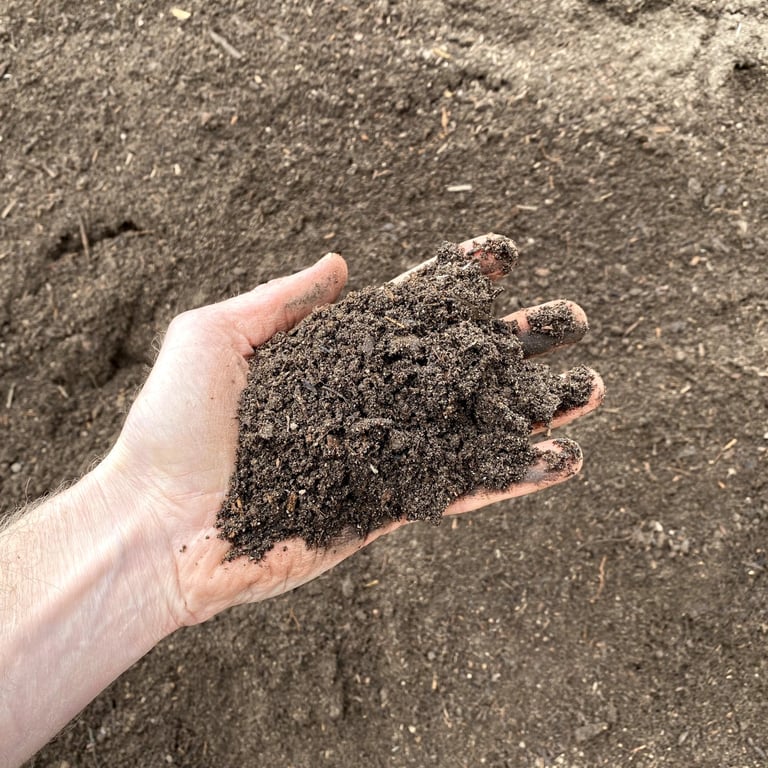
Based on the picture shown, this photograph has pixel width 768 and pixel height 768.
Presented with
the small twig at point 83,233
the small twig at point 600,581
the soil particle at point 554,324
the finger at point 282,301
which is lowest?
the small twig at point 600,581

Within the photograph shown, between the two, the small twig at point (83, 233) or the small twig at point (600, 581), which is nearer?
the small twig at point (600, 581)

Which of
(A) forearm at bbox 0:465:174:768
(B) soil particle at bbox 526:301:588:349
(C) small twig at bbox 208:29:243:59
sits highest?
(C) small twig at bbox 208:29:243:59

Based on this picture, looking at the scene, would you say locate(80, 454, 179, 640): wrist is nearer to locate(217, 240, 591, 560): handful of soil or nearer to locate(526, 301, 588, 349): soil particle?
locate(217, 240, 591, 560): handful of soil

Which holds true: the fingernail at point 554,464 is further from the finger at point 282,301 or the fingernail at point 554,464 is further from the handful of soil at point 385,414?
the finger at point 282,301

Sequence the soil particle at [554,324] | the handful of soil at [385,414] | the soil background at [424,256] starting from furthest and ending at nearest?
1. the soil background at [424,256]
2. the soil particle at [554,324]
3. the handful of soil at [385,414]

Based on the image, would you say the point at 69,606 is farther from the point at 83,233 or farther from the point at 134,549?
the point at 83,233

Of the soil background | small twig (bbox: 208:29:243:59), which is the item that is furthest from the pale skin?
small twig (bbox: 208:29:243:59)

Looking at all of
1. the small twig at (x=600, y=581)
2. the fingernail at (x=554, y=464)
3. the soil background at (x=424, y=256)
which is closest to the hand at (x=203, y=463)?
Answer: the fingernail at (x=554, y=464)

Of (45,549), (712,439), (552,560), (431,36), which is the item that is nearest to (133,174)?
(431,36)

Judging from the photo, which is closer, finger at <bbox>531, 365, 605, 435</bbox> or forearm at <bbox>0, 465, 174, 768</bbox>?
forearm at <bbox>0, 465, 174, 768</bbox>
